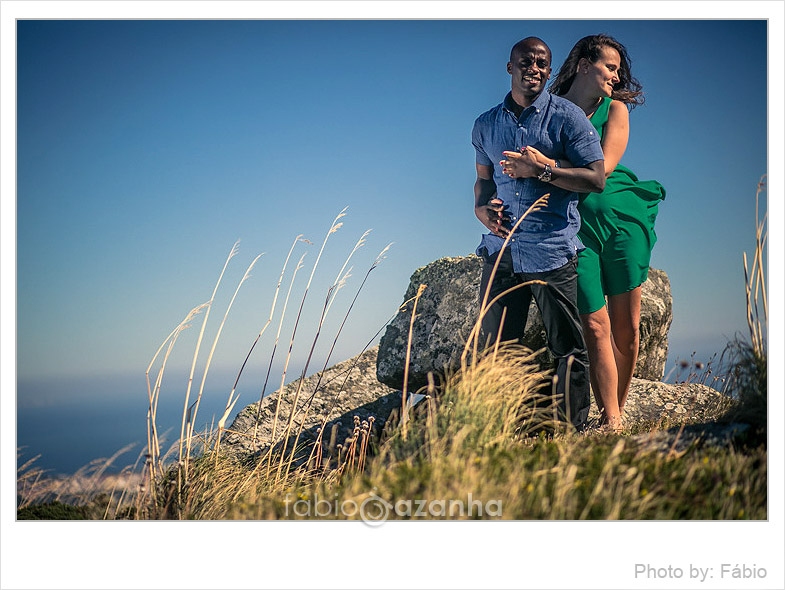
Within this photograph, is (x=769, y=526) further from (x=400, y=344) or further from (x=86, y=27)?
(x=86, y=27)

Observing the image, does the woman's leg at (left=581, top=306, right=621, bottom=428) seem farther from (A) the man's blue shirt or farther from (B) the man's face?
(B) the man's face

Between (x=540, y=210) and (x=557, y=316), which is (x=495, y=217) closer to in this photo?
(x=540, y=210)

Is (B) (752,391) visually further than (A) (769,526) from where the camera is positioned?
Yes

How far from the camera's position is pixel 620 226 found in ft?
11.8

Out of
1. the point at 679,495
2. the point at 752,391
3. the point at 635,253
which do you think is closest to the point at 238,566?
the point at 679,495

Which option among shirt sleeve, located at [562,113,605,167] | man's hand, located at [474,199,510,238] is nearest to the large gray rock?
man's hand, located at [474,199,510,238]

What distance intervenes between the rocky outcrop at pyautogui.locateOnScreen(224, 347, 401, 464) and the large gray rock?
0.35 meters

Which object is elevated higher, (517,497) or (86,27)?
(86,27)

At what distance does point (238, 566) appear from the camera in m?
2.21

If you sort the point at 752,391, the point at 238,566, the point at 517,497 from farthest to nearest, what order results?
the point at 752,391
the point at 238,566
the point at 517,497

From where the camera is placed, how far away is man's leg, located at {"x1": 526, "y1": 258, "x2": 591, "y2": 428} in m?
3.06

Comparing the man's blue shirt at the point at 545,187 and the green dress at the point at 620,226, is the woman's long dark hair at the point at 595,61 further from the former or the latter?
the man's blue shirt at the point at 545,187

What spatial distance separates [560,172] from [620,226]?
0.86m

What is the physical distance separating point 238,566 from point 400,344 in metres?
2.21
